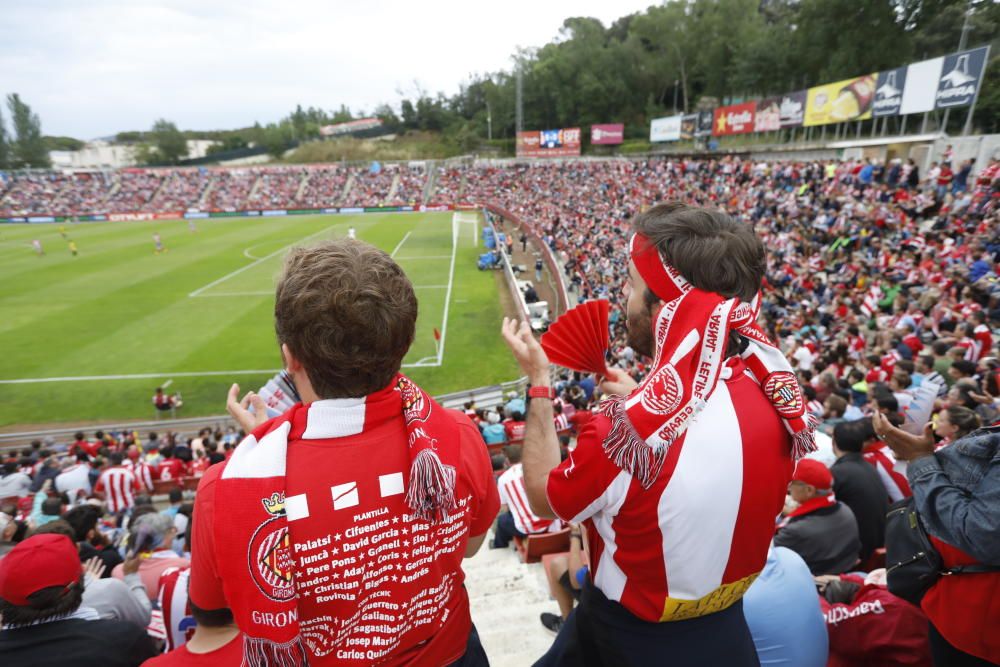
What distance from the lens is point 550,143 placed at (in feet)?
195

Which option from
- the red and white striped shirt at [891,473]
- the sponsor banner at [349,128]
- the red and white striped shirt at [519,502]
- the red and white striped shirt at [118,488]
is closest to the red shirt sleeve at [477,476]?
the red and white striped shirt at [519,502]

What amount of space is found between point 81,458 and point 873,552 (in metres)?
12.4

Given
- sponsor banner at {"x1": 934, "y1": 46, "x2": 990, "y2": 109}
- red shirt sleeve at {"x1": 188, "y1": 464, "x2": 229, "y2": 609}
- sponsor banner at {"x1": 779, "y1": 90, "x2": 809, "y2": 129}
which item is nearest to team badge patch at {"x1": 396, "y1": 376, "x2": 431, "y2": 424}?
red shirt sleeve at {"x1": 188, "y1": 464, "x2": 229, "y2": 609}

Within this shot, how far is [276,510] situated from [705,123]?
149 feet

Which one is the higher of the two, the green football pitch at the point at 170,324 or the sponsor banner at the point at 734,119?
the sponsor banner at the point at 734,119

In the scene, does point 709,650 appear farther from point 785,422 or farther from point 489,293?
point 489,293

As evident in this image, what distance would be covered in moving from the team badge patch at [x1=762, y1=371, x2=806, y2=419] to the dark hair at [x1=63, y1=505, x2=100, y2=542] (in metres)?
6.26

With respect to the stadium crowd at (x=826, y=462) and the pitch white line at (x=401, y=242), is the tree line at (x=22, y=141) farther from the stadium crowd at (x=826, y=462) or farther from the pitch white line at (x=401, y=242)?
the stadium crowd at (x=826, y=462)

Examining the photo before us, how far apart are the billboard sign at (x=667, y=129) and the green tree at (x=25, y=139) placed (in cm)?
9818

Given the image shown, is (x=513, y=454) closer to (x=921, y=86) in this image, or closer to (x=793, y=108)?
(x=921, y=86)

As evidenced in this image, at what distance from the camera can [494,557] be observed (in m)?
5.07

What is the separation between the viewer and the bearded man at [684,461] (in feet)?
5.30

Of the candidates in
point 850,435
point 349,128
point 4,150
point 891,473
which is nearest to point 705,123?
point 891,473

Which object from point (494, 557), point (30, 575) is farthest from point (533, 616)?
point (30, 575)
